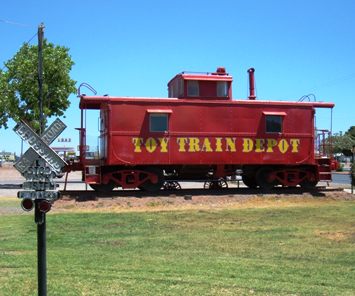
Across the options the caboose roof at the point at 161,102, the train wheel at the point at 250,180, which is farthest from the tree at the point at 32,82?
the train wheel at the point at 250,180

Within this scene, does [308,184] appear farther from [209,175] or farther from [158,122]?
[158,122]

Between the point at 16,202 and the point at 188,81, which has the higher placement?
the point at 188,81

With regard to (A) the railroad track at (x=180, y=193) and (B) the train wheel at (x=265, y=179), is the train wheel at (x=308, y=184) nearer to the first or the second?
(A) the railroad track at (x=180, y=193)

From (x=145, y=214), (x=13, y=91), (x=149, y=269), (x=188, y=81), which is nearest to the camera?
(x=149, y=269)

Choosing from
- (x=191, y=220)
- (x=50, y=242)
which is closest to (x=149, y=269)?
(x=50, y=242)

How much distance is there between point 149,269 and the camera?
7746 millimetres

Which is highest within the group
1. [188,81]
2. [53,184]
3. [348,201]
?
[188,81]

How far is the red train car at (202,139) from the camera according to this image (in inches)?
783

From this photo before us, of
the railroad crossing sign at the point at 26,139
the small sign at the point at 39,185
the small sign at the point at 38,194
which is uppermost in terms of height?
the railroad crossing sign at the point at 26,139

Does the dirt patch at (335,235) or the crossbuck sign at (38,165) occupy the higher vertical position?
the crossbuck sign at (38,165)

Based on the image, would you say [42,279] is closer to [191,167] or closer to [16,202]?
[16,202]

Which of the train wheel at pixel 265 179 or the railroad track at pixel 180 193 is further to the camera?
the train wheel at pixel 265 179

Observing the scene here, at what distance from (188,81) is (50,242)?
37.4 ft

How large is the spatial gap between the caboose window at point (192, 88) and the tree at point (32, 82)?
38.2ft
